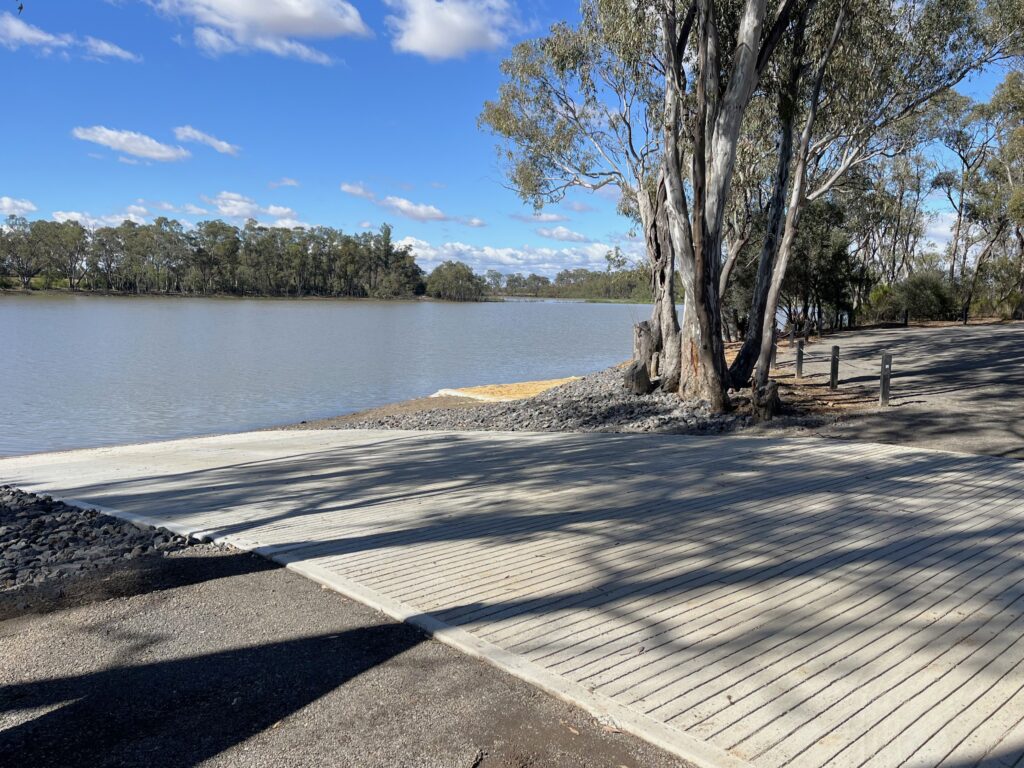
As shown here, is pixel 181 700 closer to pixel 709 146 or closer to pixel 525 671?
pixel 525 671

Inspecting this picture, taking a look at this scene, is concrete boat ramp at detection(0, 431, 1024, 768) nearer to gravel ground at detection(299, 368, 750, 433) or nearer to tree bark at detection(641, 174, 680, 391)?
gravel ground at detection(299, 368, 750, 433)

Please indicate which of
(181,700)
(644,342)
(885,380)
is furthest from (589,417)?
(181,700)

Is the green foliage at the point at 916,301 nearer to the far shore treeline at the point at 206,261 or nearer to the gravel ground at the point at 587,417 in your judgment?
the gravel ground at the point at 587,417

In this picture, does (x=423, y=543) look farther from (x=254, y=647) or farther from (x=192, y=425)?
(x=192, y=425)

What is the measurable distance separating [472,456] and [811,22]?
9366 millimetres

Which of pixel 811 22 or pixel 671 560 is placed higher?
pixel 811 22

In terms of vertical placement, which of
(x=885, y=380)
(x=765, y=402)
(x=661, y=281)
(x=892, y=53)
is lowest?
(x=765, y=402)

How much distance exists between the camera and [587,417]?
10.9m

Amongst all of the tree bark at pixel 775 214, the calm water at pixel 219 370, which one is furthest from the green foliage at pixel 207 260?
the tree bark at pixel 775 214

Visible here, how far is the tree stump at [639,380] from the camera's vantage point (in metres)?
12.3

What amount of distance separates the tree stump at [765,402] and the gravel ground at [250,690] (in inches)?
286

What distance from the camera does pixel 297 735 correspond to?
8.34ft

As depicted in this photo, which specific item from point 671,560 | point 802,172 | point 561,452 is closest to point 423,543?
point 671,560

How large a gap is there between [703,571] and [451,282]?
413 feet
